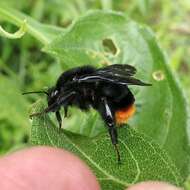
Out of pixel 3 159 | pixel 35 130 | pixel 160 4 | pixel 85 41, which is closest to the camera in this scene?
pixel 3 159

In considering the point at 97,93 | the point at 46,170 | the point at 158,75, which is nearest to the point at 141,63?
the point at 158,75

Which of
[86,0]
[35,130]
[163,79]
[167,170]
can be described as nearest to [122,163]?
[167,170]

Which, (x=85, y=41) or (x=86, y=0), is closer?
(x=85, y=41)

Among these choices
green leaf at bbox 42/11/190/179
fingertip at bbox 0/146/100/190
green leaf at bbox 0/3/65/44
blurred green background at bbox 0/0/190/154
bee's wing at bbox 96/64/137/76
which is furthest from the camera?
blurred green background at bbox 0/0/190/154

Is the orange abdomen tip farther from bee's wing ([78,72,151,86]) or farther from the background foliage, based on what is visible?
the background foliage

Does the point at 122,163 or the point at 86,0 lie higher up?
the point at 86,0

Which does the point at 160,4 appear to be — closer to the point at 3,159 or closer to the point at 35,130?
the point at 35,130

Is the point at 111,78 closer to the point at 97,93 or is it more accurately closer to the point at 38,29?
the point at 97,93

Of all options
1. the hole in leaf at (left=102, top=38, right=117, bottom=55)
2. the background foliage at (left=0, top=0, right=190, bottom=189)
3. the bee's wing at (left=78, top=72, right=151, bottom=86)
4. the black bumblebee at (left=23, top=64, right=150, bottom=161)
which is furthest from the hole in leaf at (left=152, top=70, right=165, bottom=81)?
the background foliage at (left=0, top=0, right=190, bottom=189)
